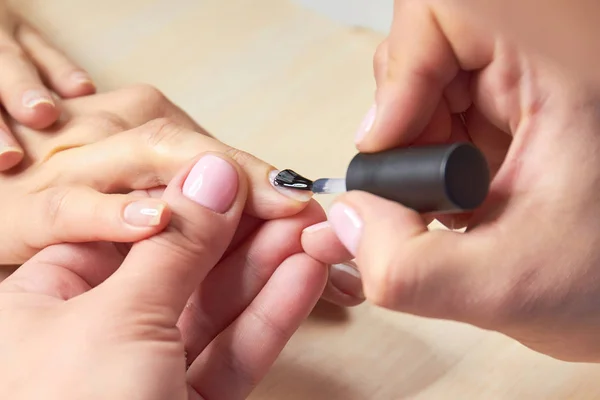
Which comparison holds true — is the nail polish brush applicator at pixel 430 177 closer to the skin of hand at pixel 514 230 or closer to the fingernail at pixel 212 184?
the skin of hand at pixel 514 230

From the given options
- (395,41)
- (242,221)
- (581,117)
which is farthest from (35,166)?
(581,117)

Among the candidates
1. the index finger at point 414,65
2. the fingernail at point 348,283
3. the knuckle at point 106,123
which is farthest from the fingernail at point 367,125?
the knuckle at point 106,123

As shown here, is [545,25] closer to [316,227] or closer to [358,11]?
[316,227]

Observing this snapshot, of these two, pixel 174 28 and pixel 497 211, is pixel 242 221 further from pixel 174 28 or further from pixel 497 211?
pixel 174 28

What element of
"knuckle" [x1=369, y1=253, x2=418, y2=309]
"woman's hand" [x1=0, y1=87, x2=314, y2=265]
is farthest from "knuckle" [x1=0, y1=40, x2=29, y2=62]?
"knuckle" [x1=369, y1=253, x2=418, y2=309]

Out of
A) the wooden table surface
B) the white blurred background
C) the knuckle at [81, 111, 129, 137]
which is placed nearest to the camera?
the wooden table surface

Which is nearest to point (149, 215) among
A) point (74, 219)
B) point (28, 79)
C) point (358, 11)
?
point (74, 219)

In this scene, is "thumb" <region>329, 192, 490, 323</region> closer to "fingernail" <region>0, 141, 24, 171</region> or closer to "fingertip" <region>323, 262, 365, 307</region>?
"fingertip" <region>323, 262, 365, 307</region>
